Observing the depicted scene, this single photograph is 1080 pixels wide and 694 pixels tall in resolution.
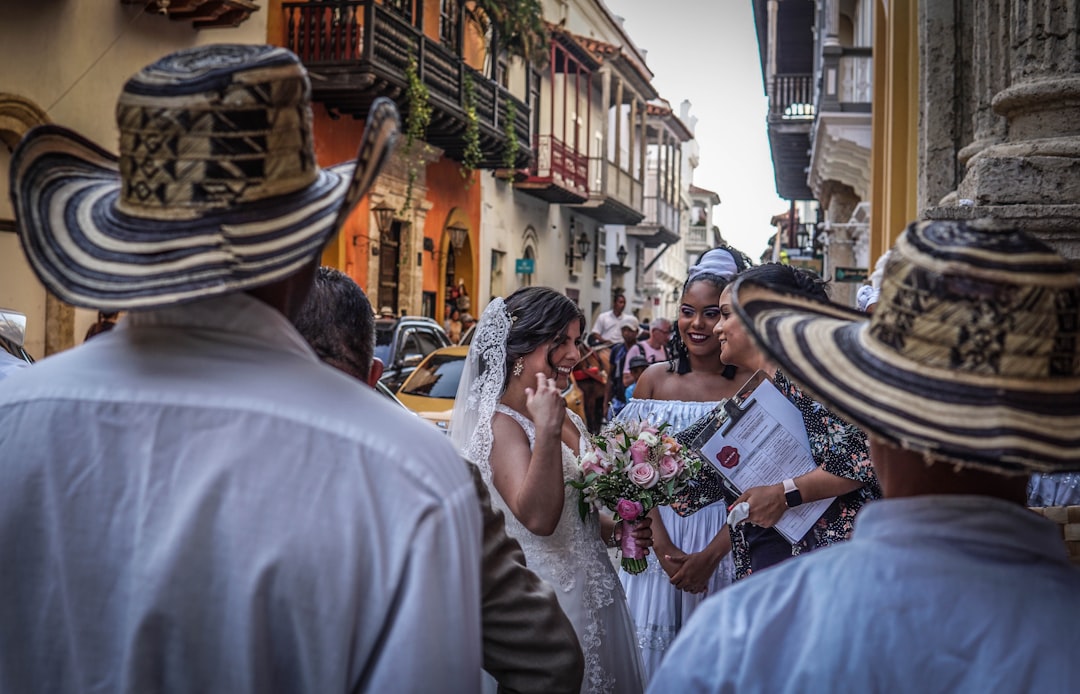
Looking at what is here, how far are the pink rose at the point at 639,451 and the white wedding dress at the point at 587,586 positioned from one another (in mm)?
236

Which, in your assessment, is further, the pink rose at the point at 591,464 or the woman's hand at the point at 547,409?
the pink rose at the point at 591,464

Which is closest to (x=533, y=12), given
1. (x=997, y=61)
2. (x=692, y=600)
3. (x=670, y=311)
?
(x=997, y=61)

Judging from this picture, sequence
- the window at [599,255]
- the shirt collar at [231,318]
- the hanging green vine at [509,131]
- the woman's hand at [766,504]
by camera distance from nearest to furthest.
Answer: the shirt collar at [231,318], the woman's hand at [766,504], the hanging green vine at [509,131], the window at [599,255]

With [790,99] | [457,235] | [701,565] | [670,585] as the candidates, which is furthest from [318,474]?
[790,99]

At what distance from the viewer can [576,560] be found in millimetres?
3885

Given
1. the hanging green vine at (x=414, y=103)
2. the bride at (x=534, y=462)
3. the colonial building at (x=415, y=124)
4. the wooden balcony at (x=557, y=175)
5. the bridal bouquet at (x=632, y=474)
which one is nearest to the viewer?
the bride at (x=534, y=462)

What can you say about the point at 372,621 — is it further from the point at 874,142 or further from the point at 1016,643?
the point at 874,142

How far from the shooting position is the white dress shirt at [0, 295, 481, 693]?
4.84 ft

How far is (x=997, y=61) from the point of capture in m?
5.35

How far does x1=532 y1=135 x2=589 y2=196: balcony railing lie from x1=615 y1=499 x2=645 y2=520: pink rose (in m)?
24.8

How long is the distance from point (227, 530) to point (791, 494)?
2.57m

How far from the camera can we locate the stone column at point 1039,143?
12.5 feet

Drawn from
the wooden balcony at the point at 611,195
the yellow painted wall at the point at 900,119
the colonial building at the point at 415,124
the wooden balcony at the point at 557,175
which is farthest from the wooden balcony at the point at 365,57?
the wooden balcony at the point at 611,195

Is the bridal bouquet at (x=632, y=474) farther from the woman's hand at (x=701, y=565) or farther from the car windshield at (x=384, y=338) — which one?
the car windshield at (x=384, y=338)
